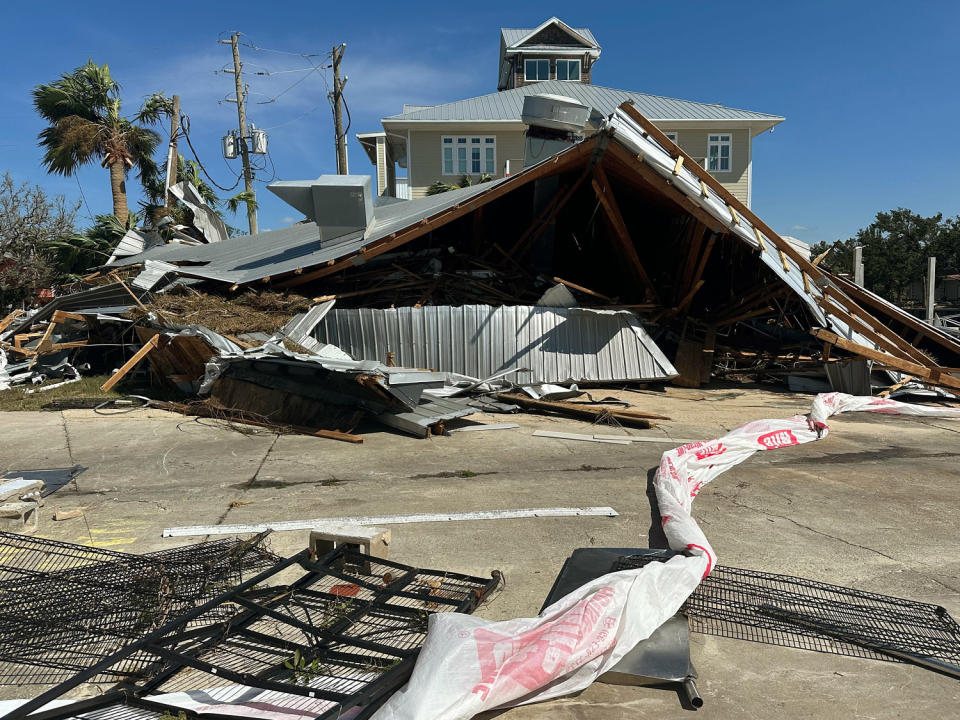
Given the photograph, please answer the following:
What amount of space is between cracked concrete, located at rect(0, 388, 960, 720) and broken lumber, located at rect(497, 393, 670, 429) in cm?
30

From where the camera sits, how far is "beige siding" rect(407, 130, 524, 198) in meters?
28.4

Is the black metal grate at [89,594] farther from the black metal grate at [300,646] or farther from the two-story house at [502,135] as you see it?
the two-story house at [502,135]

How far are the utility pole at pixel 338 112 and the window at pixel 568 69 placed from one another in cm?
1437

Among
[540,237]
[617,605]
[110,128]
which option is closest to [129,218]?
[110,128]

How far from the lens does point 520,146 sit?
28.5 meters

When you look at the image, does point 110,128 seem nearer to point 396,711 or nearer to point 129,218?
point 129,218

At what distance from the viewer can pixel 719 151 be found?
28.9 metres

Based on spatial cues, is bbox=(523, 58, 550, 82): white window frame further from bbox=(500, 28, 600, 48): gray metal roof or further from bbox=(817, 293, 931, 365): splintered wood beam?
bbox=(817, 293, 931, 365): splintered wood beam

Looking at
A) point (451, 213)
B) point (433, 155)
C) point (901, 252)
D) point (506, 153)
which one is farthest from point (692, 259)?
point (901, 252)

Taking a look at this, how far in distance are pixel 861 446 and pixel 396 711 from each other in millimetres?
7900

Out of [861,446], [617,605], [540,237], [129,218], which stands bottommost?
[861,446]

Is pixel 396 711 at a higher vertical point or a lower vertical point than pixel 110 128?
lower

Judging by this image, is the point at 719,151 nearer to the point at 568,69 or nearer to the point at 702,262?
the point at 568,69

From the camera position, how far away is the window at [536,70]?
3525cm
